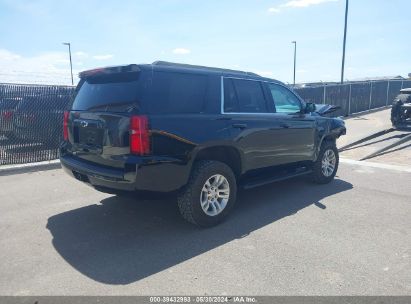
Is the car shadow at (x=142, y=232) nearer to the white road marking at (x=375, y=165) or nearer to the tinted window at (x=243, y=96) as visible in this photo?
the tinted window at (x=243, y=96)

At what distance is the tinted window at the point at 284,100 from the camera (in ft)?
18.1

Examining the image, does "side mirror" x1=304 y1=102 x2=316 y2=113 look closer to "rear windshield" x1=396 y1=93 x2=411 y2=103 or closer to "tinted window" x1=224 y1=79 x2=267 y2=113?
"tinted window" x1=224 y1=79 x2=267 y2=113

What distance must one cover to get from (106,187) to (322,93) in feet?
43.9

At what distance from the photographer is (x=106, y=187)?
399 cm

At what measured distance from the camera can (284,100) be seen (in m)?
5.71

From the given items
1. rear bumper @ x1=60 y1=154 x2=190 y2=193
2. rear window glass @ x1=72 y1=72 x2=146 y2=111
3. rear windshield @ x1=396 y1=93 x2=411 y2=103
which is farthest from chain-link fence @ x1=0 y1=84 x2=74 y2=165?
rear windshield @ x1=396 y1=93 x2=411 y2=103

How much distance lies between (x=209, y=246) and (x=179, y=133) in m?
1.29

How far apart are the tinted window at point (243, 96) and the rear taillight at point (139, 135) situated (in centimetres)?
130

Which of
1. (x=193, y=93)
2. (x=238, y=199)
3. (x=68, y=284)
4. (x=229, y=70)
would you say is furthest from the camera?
(x=238, y=199)

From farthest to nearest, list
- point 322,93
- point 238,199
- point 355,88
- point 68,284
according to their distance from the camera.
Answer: point 355,88
point 322,93
point 238,199
point 68,284

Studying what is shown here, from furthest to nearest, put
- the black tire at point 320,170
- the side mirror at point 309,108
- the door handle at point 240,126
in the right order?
1. the black tire at point 320,170
2. the side mirror at point 309,108
3. the door handle at point 240,126

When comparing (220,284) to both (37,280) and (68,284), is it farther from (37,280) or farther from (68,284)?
(37,280)

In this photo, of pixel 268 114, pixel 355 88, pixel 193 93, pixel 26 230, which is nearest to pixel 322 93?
pixel 355 88

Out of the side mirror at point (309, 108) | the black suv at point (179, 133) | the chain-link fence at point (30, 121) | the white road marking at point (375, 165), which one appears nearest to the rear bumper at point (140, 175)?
the black suv at point (179, 133)
